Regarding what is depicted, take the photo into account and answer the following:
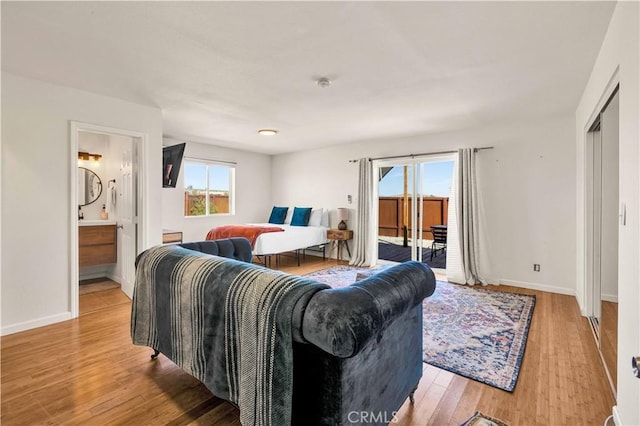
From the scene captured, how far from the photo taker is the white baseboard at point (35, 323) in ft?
9.07

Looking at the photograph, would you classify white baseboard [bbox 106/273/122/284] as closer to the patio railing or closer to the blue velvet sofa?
the blue velvet sofa


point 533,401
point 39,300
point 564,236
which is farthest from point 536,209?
point 39,300

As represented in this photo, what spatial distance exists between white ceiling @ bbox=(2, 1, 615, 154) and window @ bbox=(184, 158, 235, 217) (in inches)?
98.7

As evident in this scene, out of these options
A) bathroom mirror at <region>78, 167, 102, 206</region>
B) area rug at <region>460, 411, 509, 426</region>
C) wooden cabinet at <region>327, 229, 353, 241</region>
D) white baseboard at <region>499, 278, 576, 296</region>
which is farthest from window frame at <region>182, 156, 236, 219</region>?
area rug at <region>460, 411, 509, 426</region>

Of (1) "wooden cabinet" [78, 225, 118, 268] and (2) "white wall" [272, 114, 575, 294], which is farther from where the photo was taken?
(1) "wooden cabinet" [78, 225, 118, 268]

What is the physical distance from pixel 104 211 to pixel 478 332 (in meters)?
5.63

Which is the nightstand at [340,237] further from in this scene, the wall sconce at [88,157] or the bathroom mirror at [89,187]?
the wall sconce at [88,157]

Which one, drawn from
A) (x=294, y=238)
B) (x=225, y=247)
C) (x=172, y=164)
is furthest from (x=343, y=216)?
(x=225, y=247)

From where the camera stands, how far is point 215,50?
7.42 feet

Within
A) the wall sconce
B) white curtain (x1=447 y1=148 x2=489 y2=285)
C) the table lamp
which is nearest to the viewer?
white curtain (x1=447 y1=148 x2=489 y2=285)

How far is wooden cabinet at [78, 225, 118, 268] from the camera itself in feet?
13.9

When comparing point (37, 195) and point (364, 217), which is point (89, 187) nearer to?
point (37, 195)

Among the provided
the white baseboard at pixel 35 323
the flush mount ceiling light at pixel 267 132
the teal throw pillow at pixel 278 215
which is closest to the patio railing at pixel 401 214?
the teal throw pillow at pixel 278 215

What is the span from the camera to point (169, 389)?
77.4 inches
